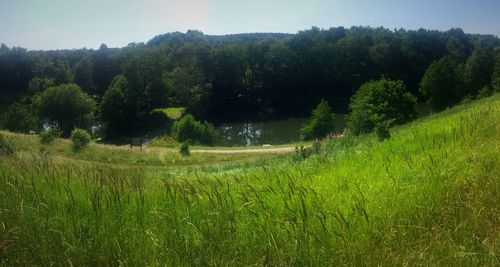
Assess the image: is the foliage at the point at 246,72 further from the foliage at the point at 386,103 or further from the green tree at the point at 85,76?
the foliage at the point at 386,103

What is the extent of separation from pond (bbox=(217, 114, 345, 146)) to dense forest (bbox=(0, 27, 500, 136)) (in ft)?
20.0

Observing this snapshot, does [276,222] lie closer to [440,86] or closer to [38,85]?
[440,86]

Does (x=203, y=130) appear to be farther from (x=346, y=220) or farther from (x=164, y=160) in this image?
(x=346, y=220)

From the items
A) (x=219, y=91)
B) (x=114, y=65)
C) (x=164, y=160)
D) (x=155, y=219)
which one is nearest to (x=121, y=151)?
(x=164, y=160)

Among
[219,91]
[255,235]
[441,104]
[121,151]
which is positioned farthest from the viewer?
[219,91]

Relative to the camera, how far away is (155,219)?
3.65 m

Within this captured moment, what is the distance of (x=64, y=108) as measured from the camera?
6519cm

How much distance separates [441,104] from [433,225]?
204 ft

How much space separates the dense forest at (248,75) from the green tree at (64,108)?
0.44 metres

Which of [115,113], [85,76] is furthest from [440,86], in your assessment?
[85,76]

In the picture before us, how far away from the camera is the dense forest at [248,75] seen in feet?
228

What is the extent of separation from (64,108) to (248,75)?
126 feet

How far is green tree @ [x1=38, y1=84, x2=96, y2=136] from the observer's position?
64.8m

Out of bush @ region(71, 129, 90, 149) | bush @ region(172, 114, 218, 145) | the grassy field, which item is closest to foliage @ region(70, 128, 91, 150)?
bush @ region(71, 129, 90, 149)
